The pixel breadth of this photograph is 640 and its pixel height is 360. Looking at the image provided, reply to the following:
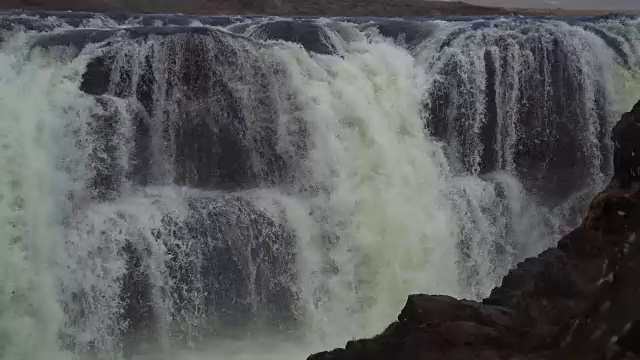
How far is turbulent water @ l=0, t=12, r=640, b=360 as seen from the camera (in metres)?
A: 7.22

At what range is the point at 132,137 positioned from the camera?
25.7ft

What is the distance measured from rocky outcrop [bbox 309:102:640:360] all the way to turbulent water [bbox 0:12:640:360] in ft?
13.5

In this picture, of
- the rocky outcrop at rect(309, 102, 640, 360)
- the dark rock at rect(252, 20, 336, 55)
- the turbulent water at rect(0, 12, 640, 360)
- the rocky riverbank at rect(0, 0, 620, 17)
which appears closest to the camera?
the rocky outcrop at rect(309, 102, 640, 360)

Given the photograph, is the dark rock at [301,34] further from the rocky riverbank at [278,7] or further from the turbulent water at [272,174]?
the rocky riverbank at [278,7]

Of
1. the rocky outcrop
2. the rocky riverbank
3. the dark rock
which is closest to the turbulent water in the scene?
the dark rock

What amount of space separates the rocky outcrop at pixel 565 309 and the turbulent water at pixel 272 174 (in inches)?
162

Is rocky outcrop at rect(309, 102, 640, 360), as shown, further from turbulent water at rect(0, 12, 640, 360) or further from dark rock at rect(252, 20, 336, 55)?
dark rock at rect(252, 20, 336, 55)

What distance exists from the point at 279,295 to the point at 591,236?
4.96 m

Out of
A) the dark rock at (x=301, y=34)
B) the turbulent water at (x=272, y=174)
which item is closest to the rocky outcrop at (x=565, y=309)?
the turbulent water at (x=272, y=174)

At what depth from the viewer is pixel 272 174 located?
8227mm

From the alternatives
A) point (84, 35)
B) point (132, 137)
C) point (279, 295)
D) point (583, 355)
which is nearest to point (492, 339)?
point (583, 355)

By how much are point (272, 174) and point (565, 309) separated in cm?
539

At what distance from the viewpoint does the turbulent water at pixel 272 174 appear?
722 cm

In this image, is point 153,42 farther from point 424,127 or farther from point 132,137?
point 424,127
